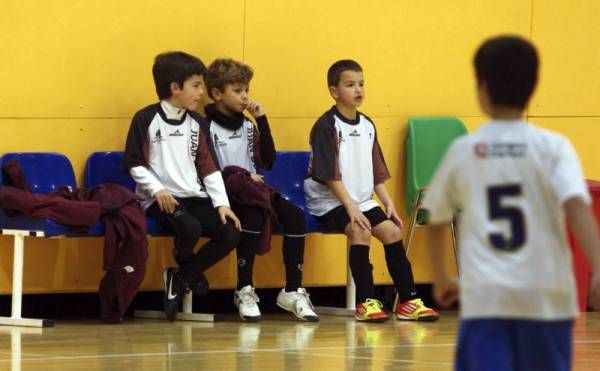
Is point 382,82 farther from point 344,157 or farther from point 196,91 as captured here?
point 196,91

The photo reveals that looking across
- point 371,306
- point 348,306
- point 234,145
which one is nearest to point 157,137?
point 234,145

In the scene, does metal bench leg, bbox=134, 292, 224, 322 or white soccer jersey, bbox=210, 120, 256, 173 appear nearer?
metal bench leg, bbox=134, 292, 224, 322

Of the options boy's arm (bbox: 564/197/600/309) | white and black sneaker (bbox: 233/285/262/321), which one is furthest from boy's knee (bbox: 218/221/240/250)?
boy's arm (bbox: 564/197/600/309)

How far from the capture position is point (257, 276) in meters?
7.98

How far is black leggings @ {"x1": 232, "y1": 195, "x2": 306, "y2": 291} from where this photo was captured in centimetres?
726

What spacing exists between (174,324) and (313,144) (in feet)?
4.46

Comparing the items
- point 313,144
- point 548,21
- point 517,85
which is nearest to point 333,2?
point 313,144

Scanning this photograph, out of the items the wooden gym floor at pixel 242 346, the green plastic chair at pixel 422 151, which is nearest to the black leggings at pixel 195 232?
the wooden gym floor at pixel 242 346

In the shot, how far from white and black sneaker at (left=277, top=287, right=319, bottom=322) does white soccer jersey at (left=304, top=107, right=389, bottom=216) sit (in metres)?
0.51

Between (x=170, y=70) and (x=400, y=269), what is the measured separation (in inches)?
69.9

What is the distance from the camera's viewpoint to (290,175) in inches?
310

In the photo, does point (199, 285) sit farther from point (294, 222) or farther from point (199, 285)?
point (294, 222)

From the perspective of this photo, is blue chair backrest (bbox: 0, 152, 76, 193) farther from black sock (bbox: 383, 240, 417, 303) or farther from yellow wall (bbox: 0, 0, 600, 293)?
black sock (bbox: 383, 240, 417, 303)

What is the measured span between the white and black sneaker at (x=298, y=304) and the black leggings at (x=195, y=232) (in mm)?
528
